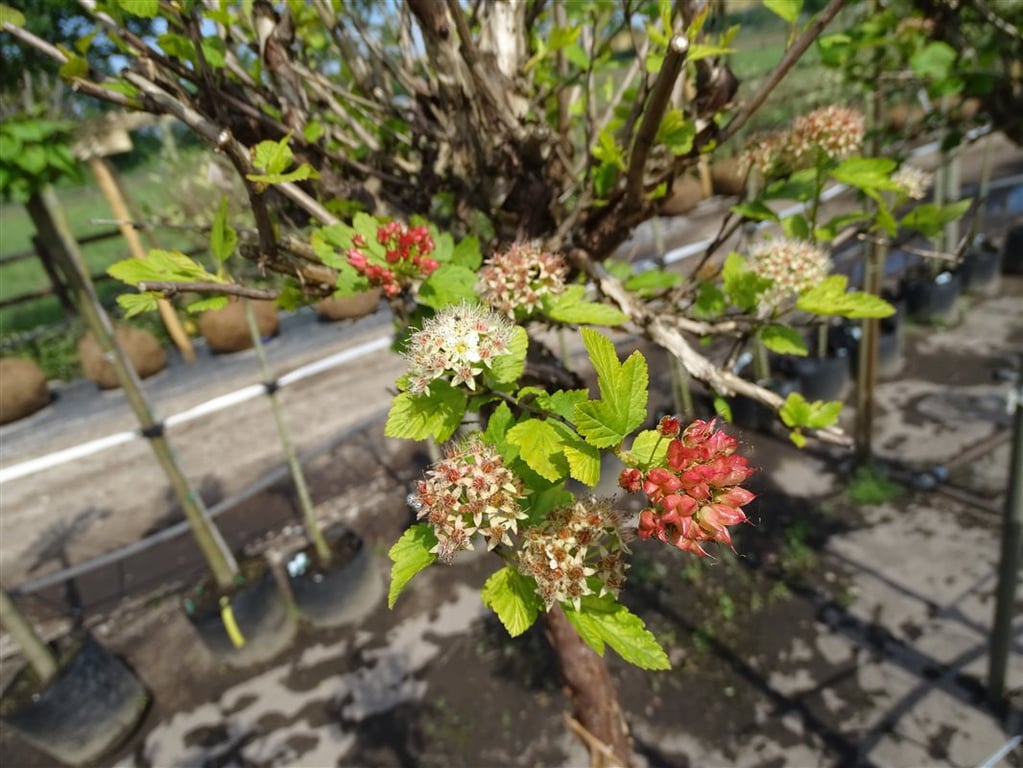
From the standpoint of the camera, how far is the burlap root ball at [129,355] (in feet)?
22.3

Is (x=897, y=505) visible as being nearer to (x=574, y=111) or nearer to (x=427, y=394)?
(x=574, y=111)

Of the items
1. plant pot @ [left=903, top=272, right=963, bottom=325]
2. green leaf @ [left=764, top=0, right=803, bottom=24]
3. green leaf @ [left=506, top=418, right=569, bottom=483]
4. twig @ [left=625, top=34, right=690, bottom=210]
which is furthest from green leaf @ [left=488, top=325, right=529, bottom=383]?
plant pot @ [left=903, top=272, right=963, bottom=325]

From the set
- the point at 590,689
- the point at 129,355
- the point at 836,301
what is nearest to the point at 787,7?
the point at 836,301

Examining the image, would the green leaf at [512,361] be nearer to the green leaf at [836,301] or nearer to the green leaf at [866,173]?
the green leaf at [836,301]

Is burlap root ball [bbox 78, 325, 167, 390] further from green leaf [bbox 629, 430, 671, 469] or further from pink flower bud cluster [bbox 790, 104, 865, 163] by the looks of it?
green leaf [bbox 629, 430, 671, 469]

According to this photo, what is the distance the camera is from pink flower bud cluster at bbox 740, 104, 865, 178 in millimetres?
1369

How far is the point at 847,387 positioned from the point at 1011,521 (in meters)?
2.77

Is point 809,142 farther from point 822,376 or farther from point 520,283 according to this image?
point 822,376

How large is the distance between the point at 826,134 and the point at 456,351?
3.70ft

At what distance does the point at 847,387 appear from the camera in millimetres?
5008

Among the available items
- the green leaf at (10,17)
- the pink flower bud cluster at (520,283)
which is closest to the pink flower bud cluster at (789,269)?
the pink flower bud cluster at (520,283)

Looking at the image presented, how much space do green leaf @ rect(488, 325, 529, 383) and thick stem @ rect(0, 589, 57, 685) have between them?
119 inches

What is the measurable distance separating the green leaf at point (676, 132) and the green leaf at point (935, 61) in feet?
5.51

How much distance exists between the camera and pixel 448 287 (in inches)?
39.1
